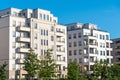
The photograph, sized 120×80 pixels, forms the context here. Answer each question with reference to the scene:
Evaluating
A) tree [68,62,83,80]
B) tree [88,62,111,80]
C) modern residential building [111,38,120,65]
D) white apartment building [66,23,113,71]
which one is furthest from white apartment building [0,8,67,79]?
modern residential building [111,38,120,65]

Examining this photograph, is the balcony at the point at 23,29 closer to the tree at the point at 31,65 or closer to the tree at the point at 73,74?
the tree at the point at 31,65

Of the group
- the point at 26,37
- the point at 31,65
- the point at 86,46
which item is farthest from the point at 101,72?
the point at 86,46

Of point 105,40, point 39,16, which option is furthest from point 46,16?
point 105,40

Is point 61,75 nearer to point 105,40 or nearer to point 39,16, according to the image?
point 39,16

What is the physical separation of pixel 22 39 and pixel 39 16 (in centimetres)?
1155

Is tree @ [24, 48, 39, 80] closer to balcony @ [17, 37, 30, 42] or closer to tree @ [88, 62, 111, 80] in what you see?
balcony @ [17, 37, 30, 42]

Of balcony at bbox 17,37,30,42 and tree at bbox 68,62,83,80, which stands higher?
balcony at bbox 17,37,30,42

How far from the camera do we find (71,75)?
72000mm

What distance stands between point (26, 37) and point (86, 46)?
25.1 m

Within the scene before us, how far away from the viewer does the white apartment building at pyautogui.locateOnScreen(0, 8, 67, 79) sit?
85.2 meters

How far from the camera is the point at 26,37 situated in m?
88.0

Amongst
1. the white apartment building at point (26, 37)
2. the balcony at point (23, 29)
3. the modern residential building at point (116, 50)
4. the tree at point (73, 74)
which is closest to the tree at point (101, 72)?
the tree at point (73, 74)

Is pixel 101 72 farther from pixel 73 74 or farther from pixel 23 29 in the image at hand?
pixel 23 29

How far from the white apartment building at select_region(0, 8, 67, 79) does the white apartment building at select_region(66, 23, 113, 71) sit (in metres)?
9.46
